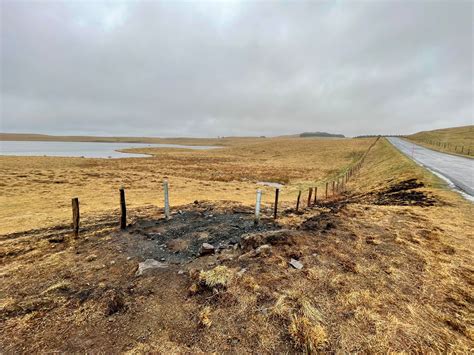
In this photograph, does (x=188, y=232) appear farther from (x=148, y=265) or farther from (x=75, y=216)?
(x=75, y=216)

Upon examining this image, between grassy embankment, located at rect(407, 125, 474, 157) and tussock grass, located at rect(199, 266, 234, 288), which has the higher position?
grassy embankment, located at rect(407, 125, 474, 157)

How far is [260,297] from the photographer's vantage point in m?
4.61

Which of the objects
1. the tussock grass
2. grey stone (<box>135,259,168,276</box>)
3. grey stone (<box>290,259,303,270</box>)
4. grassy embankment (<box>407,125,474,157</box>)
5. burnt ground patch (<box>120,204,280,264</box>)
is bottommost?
burnt ground patch (<box>120,204,280,264</box>)

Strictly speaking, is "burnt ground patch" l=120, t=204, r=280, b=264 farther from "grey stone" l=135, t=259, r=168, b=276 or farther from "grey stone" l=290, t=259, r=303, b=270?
"grey stone" l=290, t=259, r=303, b=270

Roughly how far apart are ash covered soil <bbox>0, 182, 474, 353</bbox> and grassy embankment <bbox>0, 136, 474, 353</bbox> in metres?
0.02

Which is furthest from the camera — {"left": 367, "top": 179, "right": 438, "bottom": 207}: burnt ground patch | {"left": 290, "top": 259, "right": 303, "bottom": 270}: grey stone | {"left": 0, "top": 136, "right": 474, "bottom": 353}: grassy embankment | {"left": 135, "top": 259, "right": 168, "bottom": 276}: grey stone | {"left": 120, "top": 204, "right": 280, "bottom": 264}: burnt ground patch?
{"left": 367, "top": 179, "right": 438, "bottom": 207}: burnt ground patch

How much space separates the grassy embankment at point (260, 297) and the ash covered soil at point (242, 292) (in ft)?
0.08

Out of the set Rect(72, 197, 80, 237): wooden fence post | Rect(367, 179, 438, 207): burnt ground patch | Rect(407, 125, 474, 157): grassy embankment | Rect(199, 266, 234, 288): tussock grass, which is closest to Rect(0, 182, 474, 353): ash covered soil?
Rect(199, 266, 234, 288): tussock grass

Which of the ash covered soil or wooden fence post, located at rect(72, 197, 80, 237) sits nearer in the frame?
the ash covered soil

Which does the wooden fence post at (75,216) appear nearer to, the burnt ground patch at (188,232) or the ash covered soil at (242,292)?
the ash covered soil at (242,292)

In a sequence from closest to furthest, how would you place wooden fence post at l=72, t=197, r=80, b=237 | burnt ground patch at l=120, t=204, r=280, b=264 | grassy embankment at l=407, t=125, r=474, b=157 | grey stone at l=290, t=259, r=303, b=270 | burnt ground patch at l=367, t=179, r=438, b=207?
→ grey stone at l=290, t=259, r=303, b=270
burnt ground patch at l=120, t=204, r=280, b=264
wooden fence post at l=72, t=197, r=80, b=237
burnt ground patch at l=367, t=179, r=438, b=207
grassy embankment at l=407, t=125, r=474, b=157

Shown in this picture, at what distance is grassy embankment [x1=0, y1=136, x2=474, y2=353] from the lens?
3699mm

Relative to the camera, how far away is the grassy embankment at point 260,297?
3699mm

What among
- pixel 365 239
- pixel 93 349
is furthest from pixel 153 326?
pixel 365 239
